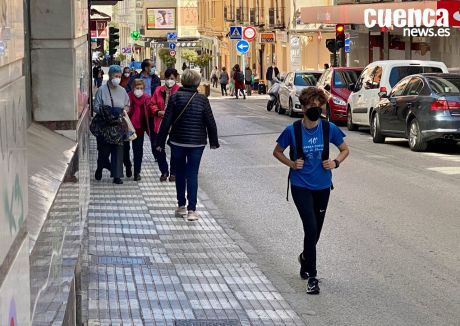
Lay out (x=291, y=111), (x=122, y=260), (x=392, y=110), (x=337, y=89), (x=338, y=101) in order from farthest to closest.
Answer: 1. (x=291, y=111)
2. (x=337, y=89)
3. (x=338, y=101)
4. (x=392, y=110)
5. (x=122, y=260)

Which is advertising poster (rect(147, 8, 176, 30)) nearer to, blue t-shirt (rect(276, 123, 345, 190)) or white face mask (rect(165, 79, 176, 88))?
white face mask (rect(165, 79, 176, 88))

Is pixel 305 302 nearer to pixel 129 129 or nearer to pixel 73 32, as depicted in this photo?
pixel 73 32

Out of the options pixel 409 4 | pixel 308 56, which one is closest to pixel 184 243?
pixel 409 4

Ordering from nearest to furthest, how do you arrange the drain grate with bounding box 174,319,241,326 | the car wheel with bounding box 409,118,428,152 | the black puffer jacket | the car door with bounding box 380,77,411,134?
the drain grate with bounding box 174,319,241,326, the black puffer jacket, the car wheel with bounding box 409,118,428,152, the car door with bounding box 380,77,411,134

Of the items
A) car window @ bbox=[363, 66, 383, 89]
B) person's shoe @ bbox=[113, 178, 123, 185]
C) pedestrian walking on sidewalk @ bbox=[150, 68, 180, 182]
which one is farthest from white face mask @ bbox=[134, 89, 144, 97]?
car window @ bbox=[363, 66, 383, 89]

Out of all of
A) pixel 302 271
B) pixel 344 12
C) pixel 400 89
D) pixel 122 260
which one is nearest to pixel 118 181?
pixel 122 260

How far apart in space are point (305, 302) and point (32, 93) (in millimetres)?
4333

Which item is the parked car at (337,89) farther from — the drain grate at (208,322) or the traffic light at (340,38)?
the drain grate at (208,322)

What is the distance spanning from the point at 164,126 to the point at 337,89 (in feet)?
62.9

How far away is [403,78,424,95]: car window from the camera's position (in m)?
21.8

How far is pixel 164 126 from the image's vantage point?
1266cm

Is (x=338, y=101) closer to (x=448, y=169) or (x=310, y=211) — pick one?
(x=448, y=169)

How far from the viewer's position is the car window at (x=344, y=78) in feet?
104

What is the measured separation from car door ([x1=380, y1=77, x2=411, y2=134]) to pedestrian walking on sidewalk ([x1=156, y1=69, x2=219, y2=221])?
10440 mm
